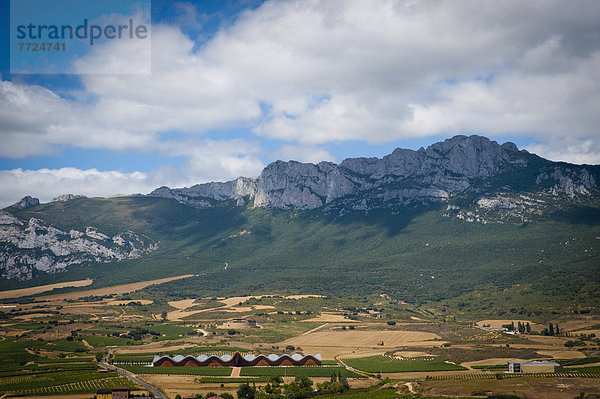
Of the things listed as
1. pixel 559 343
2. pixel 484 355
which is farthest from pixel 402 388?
pixel 559 343

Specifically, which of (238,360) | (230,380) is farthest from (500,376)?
(238,360)

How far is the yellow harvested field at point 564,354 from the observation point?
454ft

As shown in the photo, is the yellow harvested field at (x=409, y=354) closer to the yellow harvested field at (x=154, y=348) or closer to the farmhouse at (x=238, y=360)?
the farmhouse at (x=238, y=360)

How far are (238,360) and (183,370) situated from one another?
48.1 ft

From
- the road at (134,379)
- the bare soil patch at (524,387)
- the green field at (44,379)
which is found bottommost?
the bare soil patch at (524,387)

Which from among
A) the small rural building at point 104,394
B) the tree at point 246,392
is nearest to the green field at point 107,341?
the small rural building at point 104,394

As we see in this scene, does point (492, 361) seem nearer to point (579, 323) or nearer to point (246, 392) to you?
point (579, 323)

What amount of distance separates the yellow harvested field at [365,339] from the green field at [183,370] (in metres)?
37.8

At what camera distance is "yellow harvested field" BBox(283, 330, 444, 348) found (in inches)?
6757

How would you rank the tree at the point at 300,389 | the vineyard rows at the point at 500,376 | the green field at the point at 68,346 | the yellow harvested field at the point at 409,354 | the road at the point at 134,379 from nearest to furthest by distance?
the tree at the point at 300,389
the road at the point at 134,379
the vineyard rows at the point at 500,376
the yellow harvested field at the point at 409,354
the green field at the point at 68,346

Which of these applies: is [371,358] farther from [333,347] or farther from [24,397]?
[24,397]

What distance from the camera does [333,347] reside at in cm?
16888

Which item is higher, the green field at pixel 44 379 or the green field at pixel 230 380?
the green field at pixel 44 379

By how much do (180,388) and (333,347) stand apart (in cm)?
6150
